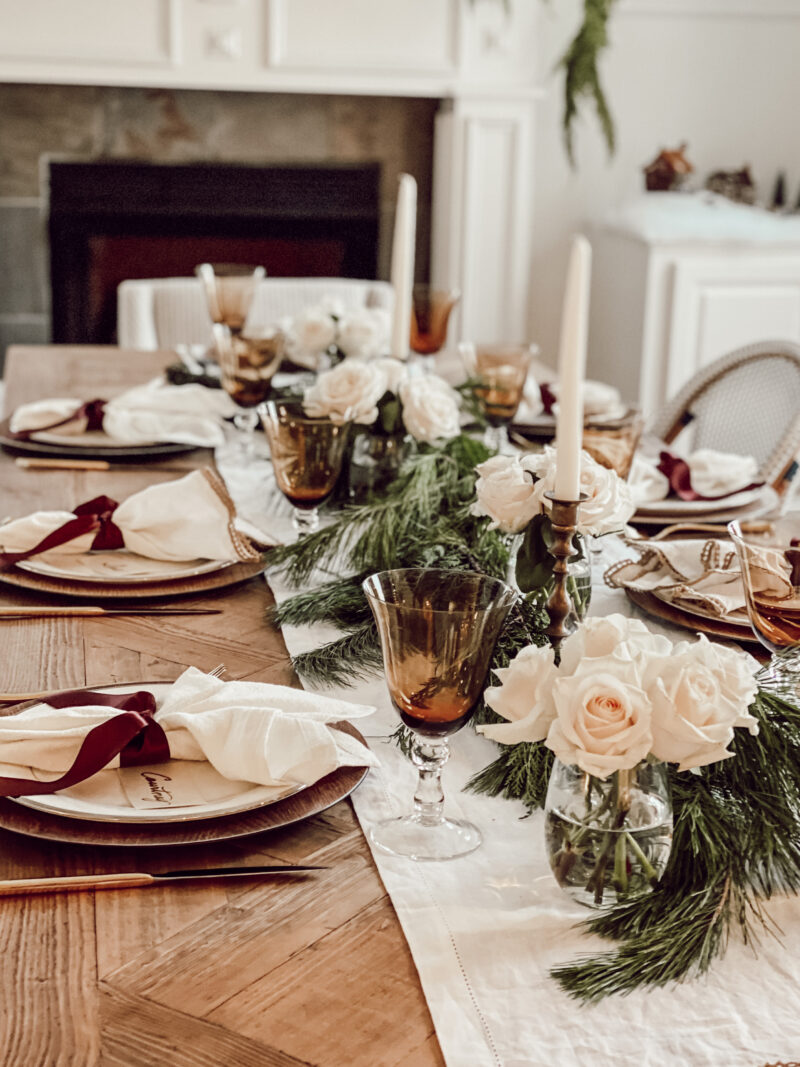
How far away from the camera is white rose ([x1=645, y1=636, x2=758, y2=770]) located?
0.68 metres

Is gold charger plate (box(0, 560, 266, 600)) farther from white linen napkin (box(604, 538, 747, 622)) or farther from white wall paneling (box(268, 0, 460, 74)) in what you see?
white wall paneling (box(268, 0, 460, 74))

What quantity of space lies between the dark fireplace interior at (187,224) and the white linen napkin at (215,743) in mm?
3351

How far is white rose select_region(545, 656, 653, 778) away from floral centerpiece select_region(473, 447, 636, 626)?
287 mm

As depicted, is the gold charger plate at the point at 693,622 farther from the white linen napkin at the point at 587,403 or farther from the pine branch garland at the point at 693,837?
the white linen napkin at the point at 587,403

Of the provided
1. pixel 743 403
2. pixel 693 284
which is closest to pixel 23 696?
pixel 743 403

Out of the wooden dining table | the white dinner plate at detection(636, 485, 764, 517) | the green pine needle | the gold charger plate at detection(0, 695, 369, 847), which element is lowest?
the white dinner plate at detection(636, 485, 764, 517)

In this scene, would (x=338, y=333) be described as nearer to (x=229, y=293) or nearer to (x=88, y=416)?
(x=229, y=293)

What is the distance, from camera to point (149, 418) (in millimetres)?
1834

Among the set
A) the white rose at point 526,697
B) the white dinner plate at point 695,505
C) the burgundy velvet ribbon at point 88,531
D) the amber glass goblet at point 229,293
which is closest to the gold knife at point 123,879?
the white rose at point 526,697

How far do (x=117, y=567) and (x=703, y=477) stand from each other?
0.79 metres

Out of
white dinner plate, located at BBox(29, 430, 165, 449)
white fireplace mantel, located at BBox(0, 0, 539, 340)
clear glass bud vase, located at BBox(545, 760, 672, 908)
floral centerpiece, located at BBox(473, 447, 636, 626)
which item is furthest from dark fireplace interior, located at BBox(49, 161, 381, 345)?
clear glass bud vase, located at BBox(545, 760, 672, 908)

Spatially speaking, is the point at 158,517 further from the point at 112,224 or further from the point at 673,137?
the point at 673,137

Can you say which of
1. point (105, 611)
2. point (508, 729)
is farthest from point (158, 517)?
point (508, 729)

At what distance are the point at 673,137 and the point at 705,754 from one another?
3839mm
